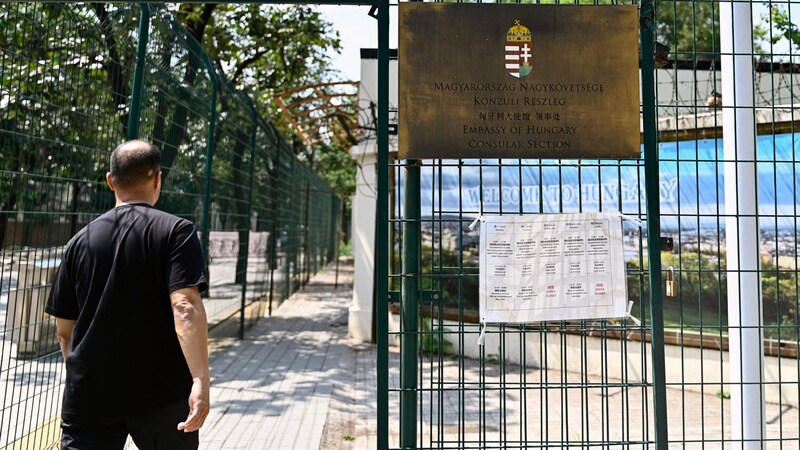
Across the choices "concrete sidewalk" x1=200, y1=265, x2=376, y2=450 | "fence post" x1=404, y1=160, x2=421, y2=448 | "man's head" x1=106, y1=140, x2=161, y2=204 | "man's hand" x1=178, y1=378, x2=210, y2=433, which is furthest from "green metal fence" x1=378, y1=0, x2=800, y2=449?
"man's head" x1=106, y1=140, x2=161, y2=204

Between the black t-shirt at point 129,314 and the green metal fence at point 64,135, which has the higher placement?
the green metal fence at point 64,135

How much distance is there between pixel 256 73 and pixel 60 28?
1093 centimetres

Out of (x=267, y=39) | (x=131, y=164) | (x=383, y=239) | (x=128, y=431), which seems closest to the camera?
(x=128, y=431)

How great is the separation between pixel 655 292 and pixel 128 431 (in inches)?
Result: 95.4

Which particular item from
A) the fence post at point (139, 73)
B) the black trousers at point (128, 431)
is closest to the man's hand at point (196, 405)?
the black trousers at point (128, 431)

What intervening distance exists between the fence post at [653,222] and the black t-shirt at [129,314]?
6.82 feet

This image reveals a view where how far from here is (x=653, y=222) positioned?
2959mm

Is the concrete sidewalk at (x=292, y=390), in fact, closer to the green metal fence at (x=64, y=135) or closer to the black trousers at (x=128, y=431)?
the green metal fence at (x=64, y=135)

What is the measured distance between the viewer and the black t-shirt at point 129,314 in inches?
93.4

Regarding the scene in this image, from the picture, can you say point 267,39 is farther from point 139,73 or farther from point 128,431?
point 128,431

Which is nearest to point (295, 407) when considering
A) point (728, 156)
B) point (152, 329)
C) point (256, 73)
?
point (152, 329)

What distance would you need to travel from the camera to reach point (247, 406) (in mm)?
5883

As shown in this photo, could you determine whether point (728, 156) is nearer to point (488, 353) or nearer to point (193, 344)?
point (193, 344)

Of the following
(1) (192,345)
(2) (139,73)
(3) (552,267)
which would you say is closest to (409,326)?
(3) (552,267)
